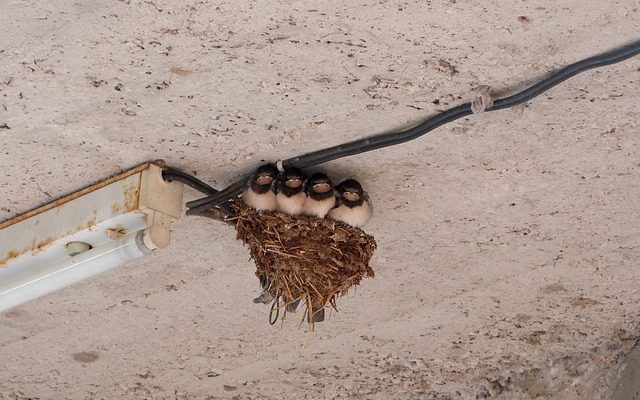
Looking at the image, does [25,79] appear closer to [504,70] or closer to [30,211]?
[30,211]

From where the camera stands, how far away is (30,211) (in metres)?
2.00

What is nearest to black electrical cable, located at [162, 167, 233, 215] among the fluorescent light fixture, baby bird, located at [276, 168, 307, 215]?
the fluorescent light fixture

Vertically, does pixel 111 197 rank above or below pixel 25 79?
below

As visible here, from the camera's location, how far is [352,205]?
1.86 m

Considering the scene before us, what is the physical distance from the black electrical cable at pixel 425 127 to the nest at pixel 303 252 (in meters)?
0.06

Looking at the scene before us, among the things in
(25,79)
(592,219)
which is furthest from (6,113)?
(592,219)

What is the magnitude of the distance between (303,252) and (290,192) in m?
0.12

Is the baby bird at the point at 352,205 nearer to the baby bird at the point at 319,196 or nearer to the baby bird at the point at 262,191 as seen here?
the baby bird at the point at 319,196

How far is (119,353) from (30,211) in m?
0.63

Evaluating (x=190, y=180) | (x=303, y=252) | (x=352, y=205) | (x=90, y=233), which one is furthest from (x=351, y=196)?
(x=90, y=233)

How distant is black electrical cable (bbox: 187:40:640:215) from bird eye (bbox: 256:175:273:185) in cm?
5

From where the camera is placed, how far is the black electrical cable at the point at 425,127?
1575 millimetres

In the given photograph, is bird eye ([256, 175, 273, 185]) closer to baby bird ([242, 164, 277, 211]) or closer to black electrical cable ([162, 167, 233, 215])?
baby bird ([242, 164, 277, 211])

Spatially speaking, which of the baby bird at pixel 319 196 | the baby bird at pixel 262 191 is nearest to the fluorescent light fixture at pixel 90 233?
the baby bird at pixel 262 191
